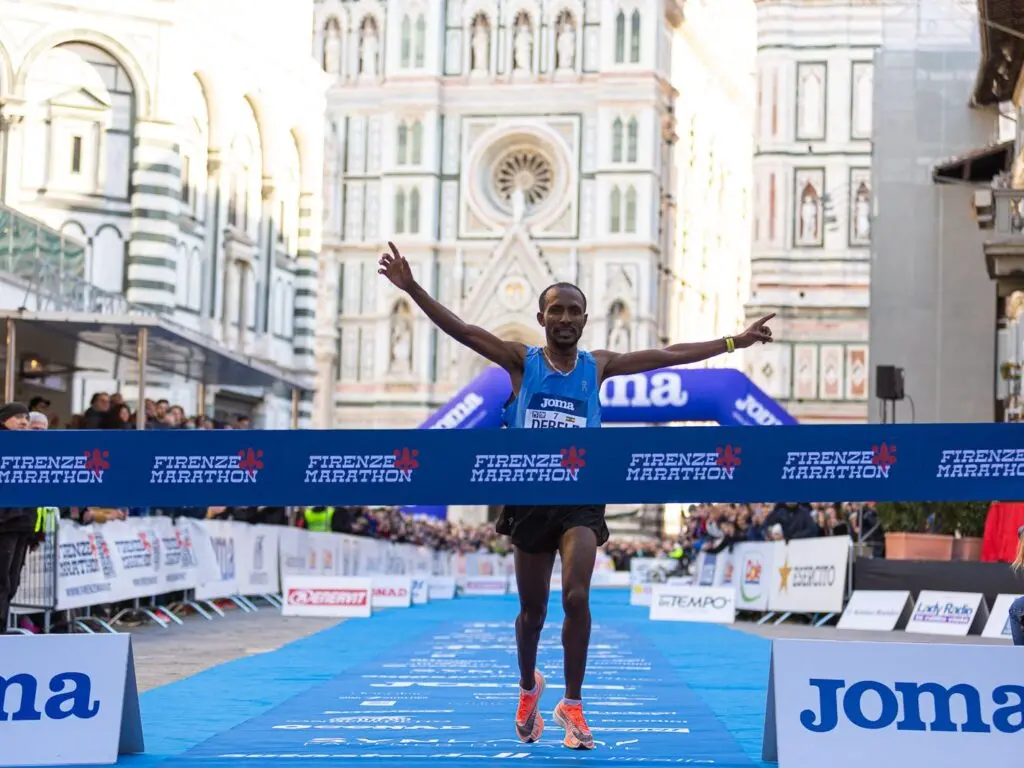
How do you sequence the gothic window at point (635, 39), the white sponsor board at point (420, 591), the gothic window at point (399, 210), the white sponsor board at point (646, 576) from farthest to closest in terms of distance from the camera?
the gothic window at point (399, 210) < the gothic window at point (635, 39) < the white sponsor board at point (646, 576) < the white sponsor board at point (420, 591)

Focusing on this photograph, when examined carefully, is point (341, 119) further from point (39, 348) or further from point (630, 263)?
point (39, 348)

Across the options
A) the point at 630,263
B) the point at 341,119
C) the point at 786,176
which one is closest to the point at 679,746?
the point at 786,176

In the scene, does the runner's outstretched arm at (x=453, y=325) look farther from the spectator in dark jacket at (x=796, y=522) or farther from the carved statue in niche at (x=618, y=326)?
the carved statue in niche at (x=618, y=326)

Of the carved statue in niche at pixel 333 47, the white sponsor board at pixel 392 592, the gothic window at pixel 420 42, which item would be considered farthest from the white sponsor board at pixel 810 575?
the carved statue in niche at pixel 333 47

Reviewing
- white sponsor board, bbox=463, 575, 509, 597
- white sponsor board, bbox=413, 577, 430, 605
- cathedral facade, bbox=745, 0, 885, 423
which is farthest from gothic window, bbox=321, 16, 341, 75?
white sponsor board, bbox=413, 577, 430, 605

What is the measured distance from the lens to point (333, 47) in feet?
261

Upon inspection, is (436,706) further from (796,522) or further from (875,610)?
(796,522)

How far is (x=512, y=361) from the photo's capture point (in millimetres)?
8000

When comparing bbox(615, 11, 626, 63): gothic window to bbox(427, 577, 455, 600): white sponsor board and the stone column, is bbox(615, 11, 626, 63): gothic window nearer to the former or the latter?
the stone column

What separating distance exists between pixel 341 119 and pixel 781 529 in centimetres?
5733

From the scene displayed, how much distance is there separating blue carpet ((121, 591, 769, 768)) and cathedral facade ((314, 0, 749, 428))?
57.8 metres

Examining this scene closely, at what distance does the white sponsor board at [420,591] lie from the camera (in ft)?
96.2

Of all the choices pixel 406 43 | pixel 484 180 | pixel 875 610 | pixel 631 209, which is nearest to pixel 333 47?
pixel 406 43

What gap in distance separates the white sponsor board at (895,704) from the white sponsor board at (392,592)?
66.5 ft
